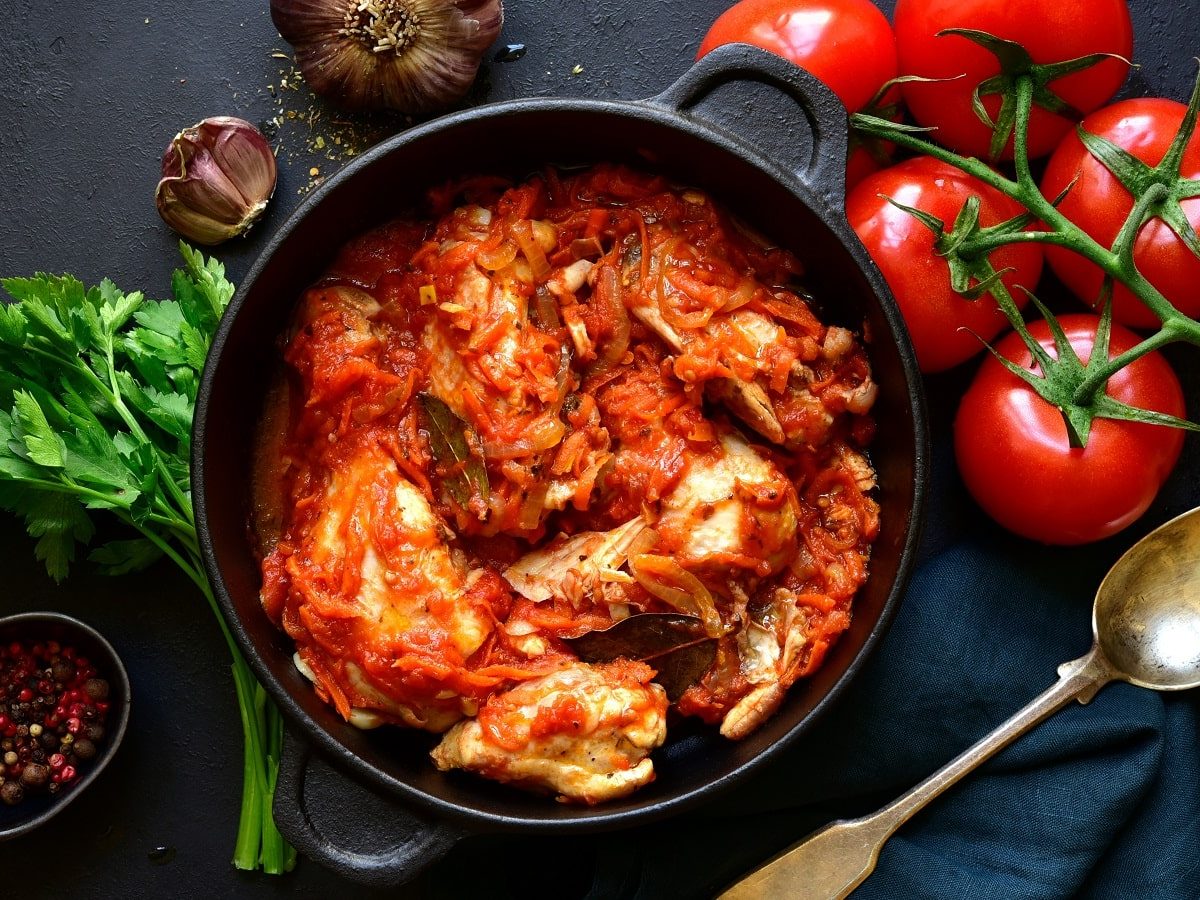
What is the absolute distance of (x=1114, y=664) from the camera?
3.29 m

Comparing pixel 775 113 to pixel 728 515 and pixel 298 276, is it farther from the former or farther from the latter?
pixel 298 276

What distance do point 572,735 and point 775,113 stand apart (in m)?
1.64

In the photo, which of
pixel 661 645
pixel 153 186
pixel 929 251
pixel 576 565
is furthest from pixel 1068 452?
pixel 153 186

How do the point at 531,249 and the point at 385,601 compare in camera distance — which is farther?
the point at 531,249

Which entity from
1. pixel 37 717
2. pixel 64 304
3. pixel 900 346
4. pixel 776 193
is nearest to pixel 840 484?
pixel 900 346

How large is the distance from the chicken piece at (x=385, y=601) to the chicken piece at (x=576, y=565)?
0.18m

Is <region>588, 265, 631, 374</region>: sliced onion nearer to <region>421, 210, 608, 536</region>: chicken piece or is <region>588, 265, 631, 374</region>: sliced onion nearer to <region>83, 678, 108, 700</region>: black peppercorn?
<region>421, 210, 608, 536</region>: chicken piece

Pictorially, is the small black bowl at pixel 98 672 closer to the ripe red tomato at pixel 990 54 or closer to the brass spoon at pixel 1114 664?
the brass spoon at pixel 1114 664

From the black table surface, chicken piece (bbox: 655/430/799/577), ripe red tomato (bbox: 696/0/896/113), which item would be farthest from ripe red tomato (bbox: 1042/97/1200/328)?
Result: chicken piece (bbox: 655/430/799/577)

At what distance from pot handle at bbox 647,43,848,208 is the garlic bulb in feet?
2.68

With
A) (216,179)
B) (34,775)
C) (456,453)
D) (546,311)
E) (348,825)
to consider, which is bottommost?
(34,775)

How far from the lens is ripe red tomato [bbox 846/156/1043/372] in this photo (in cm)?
313

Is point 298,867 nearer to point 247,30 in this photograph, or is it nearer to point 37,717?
point 37,717

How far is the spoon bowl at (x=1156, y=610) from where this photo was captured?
3266 mm
